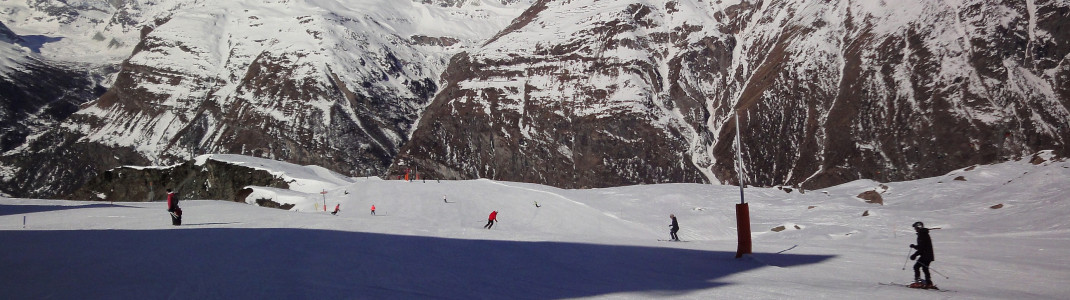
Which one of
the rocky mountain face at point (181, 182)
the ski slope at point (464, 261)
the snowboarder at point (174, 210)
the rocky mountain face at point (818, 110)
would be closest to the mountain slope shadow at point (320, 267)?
the ski slope at point (464, 261)

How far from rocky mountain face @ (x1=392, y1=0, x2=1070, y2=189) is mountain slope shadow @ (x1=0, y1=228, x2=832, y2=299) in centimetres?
12036

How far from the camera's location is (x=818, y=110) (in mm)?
160375

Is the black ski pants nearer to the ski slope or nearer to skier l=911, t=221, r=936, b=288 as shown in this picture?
skier l=911, t=221, r=936, b=288

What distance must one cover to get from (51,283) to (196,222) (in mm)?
14939

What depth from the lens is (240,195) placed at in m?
63.2

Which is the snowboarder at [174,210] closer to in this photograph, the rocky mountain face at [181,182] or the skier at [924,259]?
the skier at [924,259]

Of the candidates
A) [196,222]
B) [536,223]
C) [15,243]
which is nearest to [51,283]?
[15,243]

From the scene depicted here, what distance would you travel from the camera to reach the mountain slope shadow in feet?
46.0

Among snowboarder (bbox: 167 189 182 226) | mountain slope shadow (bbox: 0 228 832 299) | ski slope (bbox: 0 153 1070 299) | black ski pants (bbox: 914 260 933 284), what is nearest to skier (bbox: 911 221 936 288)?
black ski pants (bbox: 914 260 933 284)

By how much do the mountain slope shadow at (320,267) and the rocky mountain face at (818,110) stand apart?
120 m

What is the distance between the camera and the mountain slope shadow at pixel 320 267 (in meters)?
14.0

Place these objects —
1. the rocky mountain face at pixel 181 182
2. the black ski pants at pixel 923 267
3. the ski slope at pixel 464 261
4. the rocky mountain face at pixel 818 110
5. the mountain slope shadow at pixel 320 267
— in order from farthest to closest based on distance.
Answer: the rocky mountain face at pixel 818 110
the rocky mountain face at pixel 181 182
the black ski pants at pixel 923 267
the ski slope at pixel 464 261
the mountain slope shadow at pixel 320 267

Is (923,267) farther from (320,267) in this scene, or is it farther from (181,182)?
(181,182)

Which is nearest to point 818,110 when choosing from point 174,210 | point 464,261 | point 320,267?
point 174,210
